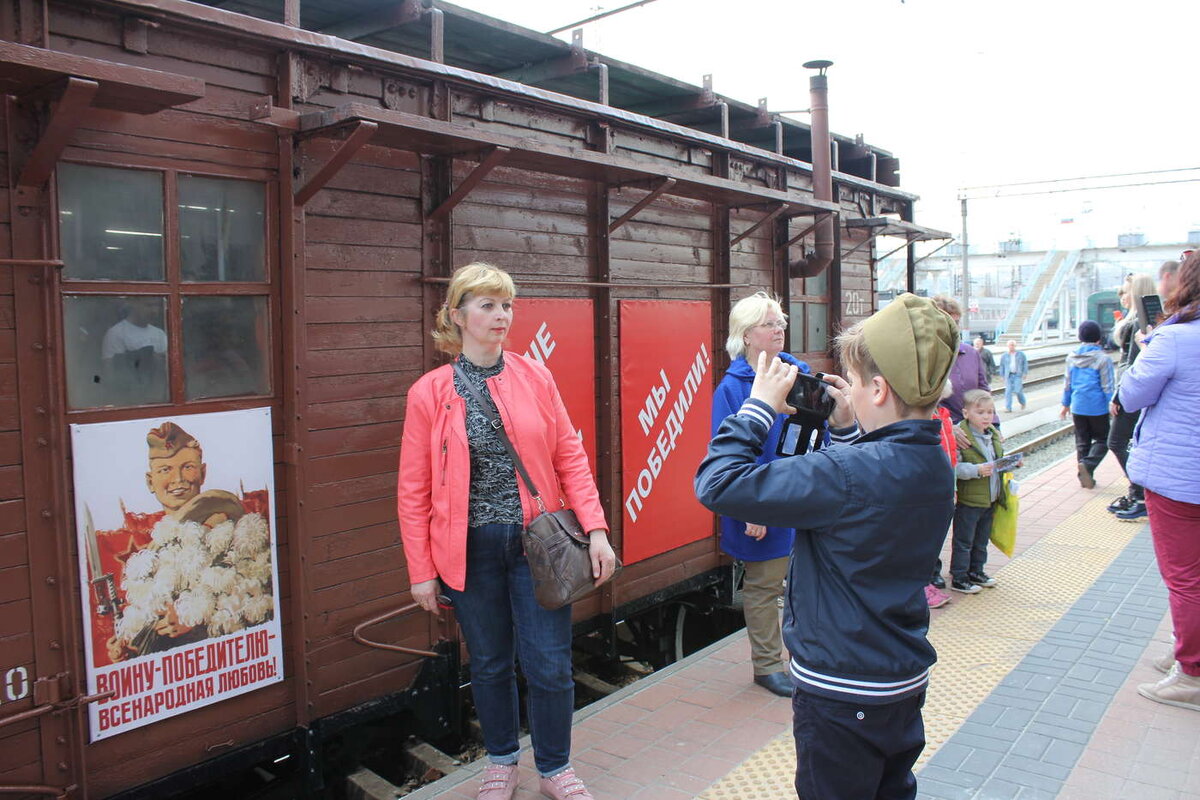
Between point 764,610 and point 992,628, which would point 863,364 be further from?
point 992,628

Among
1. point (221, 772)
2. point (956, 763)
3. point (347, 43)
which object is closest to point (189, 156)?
point (347, 43)

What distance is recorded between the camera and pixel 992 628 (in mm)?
5496

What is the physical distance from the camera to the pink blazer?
3.22 metres

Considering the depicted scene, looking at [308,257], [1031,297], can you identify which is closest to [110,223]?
[308,257]

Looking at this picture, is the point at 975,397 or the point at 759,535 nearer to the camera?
the point at 759,535

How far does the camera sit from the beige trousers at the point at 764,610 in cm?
447

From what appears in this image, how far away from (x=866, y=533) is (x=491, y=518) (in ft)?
5.16

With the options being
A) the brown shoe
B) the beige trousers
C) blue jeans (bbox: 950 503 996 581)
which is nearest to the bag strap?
the beige trousers

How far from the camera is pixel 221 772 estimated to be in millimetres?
3691

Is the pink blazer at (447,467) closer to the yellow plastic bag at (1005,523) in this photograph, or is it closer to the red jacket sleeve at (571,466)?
the red jacket sleeve at (571,466)

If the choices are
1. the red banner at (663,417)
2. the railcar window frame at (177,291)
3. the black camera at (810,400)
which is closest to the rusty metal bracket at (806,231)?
the red banner at (663,417)

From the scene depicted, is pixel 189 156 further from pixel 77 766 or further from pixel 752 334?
pixel 752 334

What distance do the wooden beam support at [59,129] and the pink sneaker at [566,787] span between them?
285 cm

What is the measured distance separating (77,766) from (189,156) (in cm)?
233
